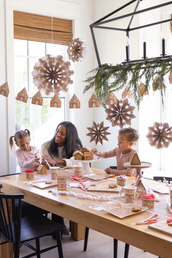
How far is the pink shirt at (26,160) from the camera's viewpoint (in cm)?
297

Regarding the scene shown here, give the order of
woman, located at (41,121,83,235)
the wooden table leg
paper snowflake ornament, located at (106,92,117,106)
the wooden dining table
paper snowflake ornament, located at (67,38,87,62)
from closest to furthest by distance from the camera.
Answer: the wooden dining table → paper snowflake ornament, located at (106,92,117,106) → paper snowflake ornament, located at (67,38,87,62) → the wooden table leg → woman, located at (41,121,83,235)

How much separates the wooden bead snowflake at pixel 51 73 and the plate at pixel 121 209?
1.09 meters

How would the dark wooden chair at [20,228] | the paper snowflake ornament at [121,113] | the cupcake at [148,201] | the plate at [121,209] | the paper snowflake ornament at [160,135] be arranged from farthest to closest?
1. the paper snowflake ornament at [121,113]
2. the paper snowflake ornament at [160,135]
3. the dark wooden chair at [20,228]
4. the cupcake at [148,201]
5. the plate at [121,209]

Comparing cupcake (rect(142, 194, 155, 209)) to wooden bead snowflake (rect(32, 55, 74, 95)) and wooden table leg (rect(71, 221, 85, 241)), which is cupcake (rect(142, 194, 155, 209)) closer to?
wooden bead snowflake (rect(32, 55, 74, 95))

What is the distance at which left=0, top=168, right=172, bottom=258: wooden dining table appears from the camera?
1383 millimetres

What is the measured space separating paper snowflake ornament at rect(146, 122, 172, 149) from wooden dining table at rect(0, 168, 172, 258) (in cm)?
36

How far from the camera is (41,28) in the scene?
379cm

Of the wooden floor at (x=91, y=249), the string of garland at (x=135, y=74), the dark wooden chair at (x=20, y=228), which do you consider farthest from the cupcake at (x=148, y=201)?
the wooden floor at (x=91, y=249)

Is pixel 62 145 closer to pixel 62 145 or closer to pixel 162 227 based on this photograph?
pixel 62 145

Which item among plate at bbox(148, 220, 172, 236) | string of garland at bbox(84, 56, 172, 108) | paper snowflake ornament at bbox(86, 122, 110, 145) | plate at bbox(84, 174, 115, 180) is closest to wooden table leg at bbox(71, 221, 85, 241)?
plate at bbox(84, 174, 115, 180)

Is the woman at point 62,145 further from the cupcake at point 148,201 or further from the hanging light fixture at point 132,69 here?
the cupcake at point 148,201

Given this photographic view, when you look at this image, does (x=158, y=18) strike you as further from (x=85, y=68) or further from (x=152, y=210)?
(x=152, y=210)

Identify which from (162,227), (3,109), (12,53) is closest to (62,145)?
(3,109)

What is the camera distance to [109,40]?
4039 millimetres
